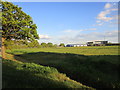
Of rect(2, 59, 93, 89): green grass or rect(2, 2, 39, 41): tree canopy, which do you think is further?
rect(2, 2, 39, 41): tree canopy

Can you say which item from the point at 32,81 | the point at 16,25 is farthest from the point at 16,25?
the point at 32,81

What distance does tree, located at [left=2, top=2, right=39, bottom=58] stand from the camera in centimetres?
2172

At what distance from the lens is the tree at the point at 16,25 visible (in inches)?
855

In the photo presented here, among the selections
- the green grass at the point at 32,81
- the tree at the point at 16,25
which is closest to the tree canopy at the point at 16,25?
the tree at the point at 16,25

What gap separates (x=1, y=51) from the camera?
21.8 meters

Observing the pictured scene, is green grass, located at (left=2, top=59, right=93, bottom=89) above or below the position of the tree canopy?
below

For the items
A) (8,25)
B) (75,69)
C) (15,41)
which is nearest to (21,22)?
(8,25)

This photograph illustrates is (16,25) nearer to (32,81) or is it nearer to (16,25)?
(16,25)

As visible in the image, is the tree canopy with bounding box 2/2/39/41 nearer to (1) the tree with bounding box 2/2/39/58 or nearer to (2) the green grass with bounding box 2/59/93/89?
Result: (1) the tree with bounding box 2/2/39/58

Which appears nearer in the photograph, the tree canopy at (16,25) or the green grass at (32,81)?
the green grass at (32,81)

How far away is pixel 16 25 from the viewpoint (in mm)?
21641

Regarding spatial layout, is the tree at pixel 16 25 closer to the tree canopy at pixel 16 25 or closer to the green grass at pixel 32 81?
the tree canopy at pixel 16 25

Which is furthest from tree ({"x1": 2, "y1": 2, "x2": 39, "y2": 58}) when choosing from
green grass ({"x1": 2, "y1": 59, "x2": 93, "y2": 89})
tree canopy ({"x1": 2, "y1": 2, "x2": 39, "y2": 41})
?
green grass ({"x1": 2, "y1": 59, "x2": 93, "y2": 89})

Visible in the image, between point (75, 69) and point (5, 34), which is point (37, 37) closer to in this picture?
point (5, 34)
